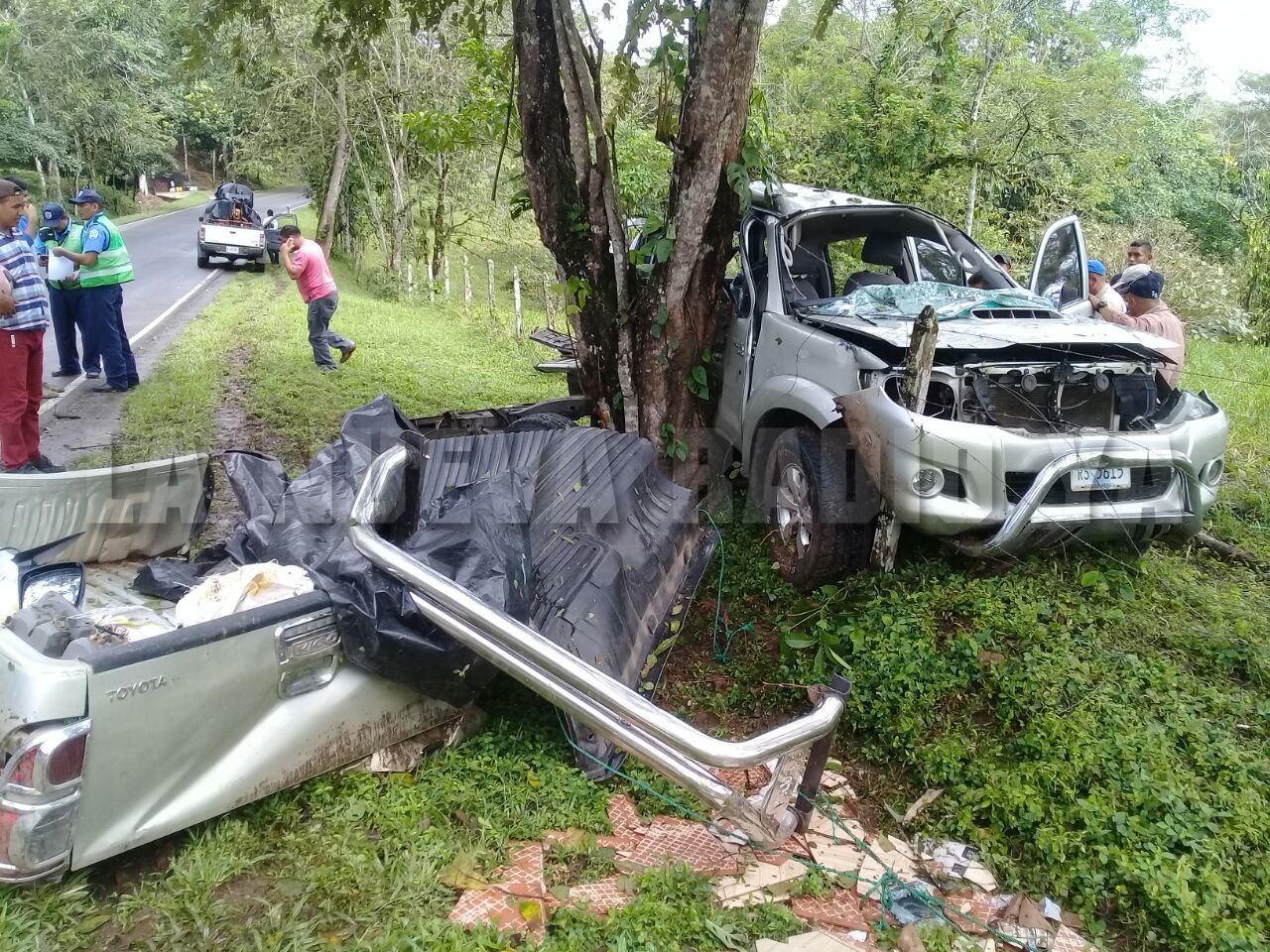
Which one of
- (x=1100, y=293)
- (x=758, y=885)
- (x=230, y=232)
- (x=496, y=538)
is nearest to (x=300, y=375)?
(x=496, y=538)

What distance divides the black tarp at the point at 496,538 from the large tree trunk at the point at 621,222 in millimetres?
1111

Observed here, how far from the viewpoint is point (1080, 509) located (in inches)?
158

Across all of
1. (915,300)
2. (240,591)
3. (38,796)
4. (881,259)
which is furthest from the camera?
(881,259)

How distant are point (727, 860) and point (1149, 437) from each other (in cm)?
277

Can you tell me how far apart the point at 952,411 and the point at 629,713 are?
8.15 feet

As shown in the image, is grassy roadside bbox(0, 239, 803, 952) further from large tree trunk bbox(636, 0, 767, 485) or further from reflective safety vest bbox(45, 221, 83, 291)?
reflective safety vest bbox(45, 221, 83, 291)

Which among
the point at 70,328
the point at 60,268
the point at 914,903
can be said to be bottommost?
the point at 914,903

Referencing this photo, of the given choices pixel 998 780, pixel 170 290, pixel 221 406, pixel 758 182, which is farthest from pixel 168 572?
pixel 170 290

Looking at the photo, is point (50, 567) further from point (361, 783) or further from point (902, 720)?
point (902, 720)

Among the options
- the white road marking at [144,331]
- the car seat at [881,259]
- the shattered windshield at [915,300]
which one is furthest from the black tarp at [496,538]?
the white road marking at [144,331]

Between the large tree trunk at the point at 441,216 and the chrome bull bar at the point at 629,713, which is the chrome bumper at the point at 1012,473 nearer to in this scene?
the chrome bull bar at the point at 629,713

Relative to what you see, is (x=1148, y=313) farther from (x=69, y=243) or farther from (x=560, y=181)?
(x=69, y=243)

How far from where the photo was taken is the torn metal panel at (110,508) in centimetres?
361

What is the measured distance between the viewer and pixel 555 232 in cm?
582
